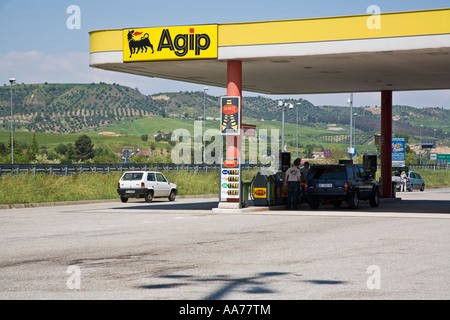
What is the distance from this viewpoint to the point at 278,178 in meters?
28.8

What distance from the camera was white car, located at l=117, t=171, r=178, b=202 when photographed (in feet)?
114

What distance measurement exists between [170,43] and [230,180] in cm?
529

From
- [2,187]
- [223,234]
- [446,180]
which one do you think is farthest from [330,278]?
[446,180]

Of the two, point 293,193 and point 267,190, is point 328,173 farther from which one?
point 267,190

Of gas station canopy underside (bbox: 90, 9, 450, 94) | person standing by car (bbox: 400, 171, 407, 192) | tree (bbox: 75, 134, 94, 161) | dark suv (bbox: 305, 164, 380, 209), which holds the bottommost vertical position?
person standing by car (bbox: 400, 171, 407, 192)

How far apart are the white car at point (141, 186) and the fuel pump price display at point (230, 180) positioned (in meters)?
9.95

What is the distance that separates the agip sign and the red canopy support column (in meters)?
14.5

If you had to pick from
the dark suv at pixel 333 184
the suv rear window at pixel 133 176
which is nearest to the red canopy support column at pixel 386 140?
the dark suv at pixel 333 184

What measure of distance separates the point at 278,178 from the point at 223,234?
12102 mm

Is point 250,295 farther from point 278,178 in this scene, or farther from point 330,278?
point 278,178

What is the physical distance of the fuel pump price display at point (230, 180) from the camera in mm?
25469

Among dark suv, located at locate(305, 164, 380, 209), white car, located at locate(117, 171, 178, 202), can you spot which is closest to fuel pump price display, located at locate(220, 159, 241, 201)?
dark suv, located at locate(305, 164, 380, 209)

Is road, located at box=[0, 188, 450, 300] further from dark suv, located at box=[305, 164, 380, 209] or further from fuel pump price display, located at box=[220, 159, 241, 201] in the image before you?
dark suv, located at box=[305, 164, 380, 209]

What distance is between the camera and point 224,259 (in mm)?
12148
